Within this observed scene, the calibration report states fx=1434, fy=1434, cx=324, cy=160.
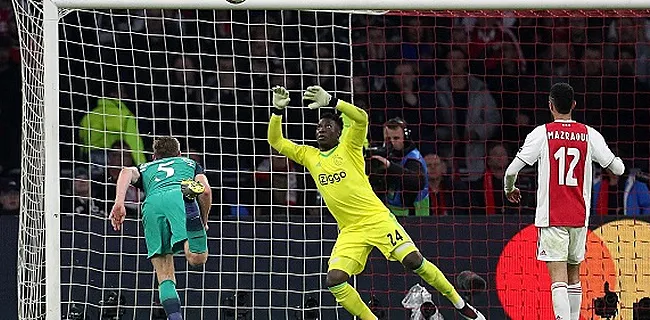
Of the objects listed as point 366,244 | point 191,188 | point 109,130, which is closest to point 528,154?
point 366,244

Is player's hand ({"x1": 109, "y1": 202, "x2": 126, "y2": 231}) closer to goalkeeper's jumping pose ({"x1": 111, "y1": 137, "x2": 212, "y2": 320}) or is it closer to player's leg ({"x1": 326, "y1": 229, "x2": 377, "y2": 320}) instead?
goalkeeper's jumping pose ({"x1": 111, "y1": 137, "x2": 212, "y2": 320})

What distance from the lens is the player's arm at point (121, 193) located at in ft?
37.9

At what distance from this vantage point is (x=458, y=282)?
13.6m

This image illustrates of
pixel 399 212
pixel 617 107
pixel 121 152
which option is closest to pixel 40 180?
pixel 121 152

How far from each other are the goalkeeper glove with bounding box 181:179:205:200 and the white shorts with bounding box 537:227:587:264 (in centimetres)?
288

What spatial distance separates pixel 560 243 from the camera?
1094 centimetres

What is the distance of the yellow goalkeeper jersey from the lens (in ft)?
40.2

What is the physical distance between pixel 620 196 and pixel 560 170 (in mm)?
3776

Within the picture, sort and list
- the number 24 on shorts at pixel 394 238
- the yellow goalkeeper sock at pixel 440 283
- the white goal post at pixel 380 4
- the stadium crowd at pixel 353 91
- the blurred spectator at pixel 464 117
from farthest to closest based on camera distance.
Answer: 1. the blurred spectator at pixel 464 117
2. the stadium crowd at pixel 353 91
3. the number 24 on shorts at pixel 394 238
4. the yellow goalkeeper sock at pixel 440 283
5. the white goal post at pixel 380 4

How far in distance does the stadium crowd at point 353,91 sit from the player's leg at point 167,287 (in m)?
1.98

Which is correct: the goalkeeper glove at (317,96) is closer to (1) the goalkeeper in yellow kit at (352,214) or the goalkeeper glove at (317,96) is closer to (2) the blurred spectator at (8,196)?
(1) the goalkeeper in yellow kit at (352,214)

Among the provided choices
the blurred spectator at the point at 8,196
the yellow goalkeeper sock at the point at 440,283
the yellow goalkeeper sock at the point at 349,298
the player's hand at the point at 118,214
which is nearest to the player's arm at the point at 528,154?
the yellow goalkeeper sock at the point at 440,283

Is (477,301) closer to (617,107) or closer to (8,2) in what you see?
(617,107)

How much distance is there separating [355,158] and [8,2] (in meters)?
4.91
